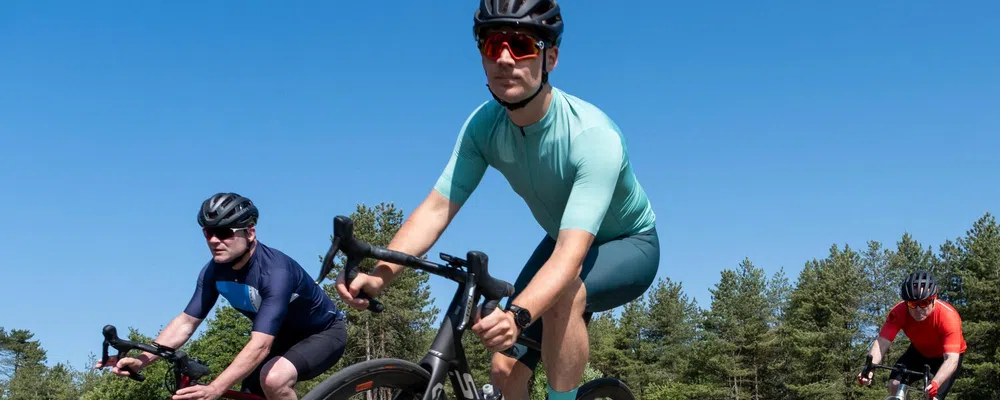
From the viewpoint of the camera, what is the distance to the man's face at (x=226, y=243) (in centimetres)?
721

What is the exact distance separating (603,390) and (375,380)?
8.72 ft

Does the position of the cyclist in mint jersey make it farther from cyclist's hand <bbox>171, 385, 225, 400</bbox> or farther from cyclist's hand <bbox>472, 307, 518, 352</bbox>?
cyclist's hand <bbox>171, 385, 225, 400</bbox>

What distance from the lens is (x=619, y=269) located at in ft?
16.8

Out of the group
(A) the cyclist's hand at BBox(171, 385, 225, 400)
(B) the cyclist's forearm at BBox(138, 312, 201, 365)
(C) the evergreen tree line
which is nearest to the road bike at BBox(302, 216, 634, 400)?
(A) the cyclist's hand at BBox(171, 385, 225, 400)

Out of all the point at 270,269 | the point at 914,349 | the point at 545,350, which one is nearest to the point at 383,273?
the point at 545,350

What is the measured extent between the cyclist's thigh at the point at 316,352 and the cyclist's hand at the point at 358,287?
2.66 metres

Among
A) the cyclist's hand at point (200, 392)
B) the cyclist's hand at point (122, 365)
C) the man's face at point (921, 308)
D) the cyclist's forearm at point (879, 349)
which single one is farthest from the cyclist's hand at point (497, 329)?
the cyclist's forearm at point (879, 349)

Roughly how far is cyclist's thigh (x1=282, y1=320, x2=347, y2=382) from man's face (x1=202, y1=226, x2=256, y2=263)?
0.80 metres

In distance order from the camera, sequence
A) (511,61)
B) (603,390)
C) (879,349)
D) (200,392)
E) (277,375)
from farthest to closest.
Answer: (879,349)
(277,375)
(603,390)
(200,392)
(511,61)

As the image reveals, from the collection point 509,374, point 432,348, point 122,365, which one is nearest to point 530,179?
point 509,374

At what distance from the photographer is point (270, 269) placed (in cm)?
716

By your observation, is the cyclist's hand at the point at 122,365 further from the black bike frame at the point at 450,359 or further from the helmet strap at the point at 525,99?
the helmet strap at the point at 525,99

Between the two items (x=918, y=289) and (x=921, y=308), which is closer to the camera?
(x=918, y=289)

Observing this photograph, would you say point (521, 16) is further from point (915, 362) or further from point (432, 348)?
point (915, 362)
